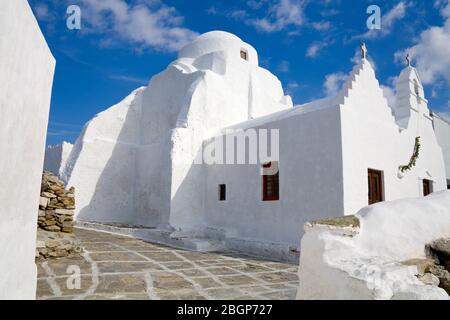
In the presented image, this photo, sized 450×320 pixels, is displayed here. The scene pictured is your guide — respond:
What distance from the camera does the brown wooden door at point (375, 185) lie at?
789cm

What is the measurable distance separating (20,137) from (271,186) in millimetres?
6680

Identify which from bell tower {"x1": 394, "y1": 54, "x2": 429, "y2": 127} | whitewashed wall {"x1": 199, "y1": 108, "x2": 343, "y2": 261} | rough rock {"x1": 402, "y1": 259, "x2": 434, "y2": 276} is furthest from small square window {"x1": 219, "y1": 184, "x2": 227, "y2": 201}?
rough rock {"x1": 402, "y1": 259, "x2": 434, "y2": 276}

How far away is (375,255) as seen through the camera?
288 cm

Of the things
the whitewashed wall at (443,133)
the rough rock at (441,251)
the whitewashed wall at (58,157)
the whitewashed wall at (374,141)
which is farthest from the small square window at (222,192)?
the whitewashed wall at (443,133)

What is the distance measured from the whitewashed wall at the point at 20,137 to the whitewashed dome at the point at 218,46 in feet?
39.1

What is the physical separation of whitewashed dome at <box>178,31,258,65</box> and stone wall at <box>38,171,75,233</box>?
9.77m

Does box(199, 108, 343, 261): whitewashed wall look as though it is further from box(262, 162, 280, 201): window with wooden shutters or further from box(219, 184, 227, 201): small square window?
box(219, 184, 227, 201): small square window

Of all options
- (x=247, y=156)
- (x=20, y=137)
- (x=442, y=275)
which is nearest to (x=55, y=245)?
(x=20, y=137)

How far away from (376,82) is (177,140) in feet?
19.1

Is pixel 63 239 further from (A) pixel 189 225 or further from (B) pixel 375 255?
(B) pixel 375 255

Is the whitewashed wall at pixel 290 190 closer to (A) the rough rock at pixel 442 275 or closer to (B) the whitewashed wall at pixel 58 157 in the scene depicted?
(A) the rough rock at pixel 442 275

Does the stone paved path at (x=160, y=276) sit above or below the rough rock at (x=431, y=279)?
below

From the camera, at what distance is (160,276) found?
4973 millimetres

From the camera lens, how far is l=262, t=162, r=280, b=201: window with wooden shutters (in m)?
8.44
